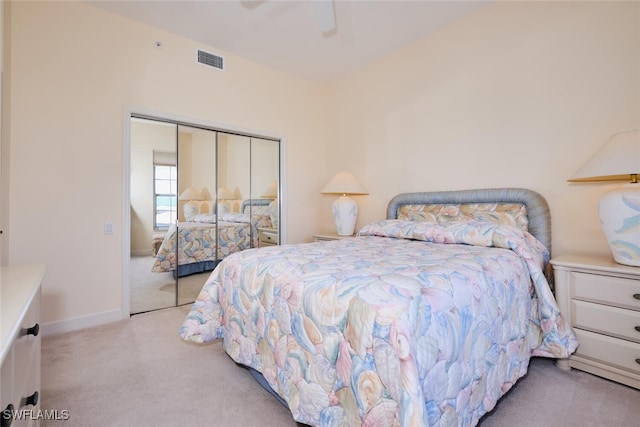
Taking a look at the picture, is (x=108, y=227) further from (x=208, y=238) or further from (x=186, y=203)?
(x=208, y=238)

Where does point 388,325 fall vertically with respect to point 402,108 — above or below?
below

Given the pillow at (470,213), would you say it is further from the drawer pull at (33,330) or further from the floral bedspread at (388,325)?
the drawer pull at (33,330)

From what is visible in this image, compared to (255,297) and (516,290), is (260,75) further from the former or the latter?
(516,290)

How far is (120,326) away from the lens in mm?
2617

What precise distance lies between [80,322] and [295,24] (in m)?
3.44

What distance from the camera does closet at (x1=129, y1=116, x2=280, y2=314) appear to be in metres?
2.96

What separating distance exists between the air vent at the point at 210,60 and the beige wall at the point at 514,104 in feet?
6.20

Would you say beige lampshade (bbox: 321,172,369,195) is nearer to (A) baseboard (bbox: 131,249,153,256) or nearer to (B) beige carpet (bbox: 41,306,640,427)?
(A) baseboard (bbox: 131,249,153,256)

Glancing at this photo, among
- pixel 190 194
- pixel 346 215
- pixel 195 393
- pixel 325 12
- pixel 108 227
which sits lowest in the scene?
pixel 195 393

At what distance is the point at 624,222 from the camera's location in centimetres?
175

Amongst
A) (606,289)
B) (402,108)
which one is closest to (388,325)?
(606,289)

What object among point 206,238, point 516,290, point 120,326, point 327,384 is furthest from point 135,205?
point 516,290

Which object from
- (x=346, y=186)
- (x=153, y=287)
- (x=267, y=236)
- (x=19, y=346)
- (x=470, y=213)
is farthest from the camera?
(x=267, y=236)

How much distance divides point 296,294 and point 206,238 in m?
2.42
